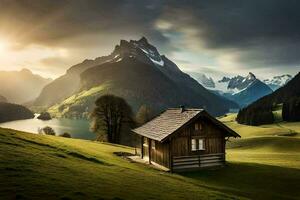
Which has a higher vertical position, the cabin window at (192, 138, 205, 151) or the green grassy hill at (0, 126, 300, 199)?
the cabin window at (192, 138, 205, 151)

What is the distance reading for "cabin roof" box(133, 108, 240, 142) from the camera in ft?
160

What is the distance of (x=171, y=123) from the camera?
51812mm

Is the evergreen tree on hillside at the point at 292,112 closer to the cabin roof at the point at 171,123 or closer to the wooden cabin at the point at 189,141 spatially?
the cabin roof at the point at 171,123

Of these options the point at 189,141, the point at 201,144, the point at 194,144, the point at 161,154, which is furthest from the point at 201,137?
the point at 161,154

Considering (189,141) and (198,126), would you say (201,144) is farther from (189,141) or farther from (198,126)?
(198,126)

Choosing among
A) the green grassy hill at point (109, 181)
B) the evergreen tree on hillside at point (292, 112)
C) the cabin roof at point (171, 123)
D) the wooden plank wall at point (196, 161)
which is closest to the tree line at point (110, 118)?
the cabin roof at point (171, 123)

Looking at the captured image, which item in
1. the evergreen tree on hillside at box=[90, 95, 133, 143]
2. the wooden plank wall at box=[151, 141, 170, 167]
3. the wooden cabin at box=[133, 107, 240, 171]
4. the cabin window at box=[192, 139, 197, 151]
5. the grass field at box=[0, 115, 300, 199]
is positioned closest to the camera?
the grass field at box=[0, 115, 300, 199]

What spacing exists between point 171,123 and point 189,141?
4.20 m

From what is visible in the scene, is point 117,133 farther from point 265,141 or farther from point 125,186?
point 125,186

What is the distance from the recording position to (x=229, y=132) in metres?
52.0

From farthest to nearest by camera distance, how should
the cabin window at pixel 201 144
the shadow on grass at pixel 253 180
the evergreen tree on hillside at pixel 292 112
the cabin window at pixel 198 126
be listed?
the evergreen tree on hillside at pixel 292 112, the cabin window at pixel 201 144, the cabin window at pixel 198 126, the shadow on grass at pixel 253 180

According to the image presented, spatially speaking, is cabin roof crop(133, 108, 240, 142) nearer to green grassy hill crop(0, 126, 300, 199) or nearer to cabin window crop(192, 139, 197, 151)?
cabin window crop(192, 139, 197, 151)

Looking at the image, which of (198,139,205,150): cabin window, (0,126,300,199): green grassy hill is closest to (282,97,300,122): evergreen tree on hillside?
(0,126,300,199): green grassy hill

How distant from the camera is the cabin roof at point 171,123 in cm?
4872
